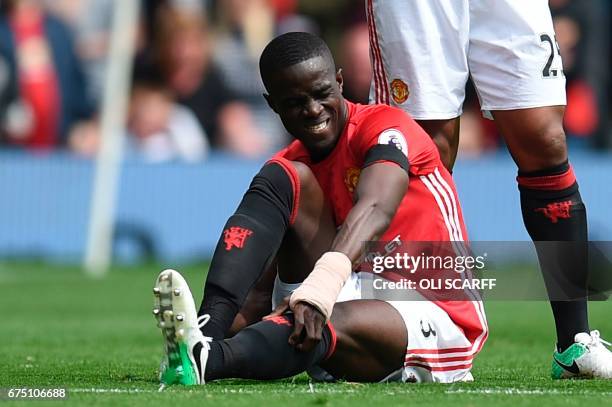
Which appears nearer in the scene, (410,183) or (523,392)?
(523,392)

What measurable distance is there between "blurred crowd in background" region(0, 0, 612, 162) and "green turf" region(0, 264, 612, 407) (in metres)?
2.95

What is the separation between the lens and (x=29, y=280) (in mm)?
12180

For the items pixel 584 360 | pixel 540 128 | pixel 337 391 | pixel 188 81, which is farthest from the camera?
pixel 188 81

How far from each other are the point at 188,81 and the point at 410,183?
30.6 feet

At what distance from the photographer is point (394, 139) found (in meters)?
4.76

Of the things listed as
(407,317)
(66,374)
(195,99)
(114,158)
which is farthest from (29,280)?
(407,317)

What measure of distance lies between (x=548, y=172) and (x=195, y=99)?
349 inches

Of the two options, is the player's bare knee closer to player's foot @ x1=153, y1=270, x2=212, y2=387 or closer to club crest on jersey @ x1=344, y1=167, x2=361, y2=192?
club crest on jersey @ x1=344, y1=167, x2=361, y2=192

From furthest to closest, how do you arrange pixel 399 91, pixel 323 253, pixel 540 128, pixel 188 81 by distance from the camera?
1. pixel 188 81
2. pixel 399 91
3. pixel 540 128
4. pixel 323 253

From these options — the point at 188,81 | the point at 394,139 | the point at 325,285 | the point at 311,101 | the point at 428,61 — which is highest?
the point at 188,81

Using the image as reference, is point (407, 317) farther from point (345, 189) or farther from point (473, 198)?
point (473, 198)

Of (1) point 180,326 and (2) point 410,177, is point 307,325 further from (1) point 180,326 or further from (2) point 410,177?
(2) point 410,177

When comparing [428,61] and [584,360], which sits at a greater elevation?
[428,61]

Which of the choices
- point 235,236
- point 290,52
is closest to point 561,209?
point 290,52
